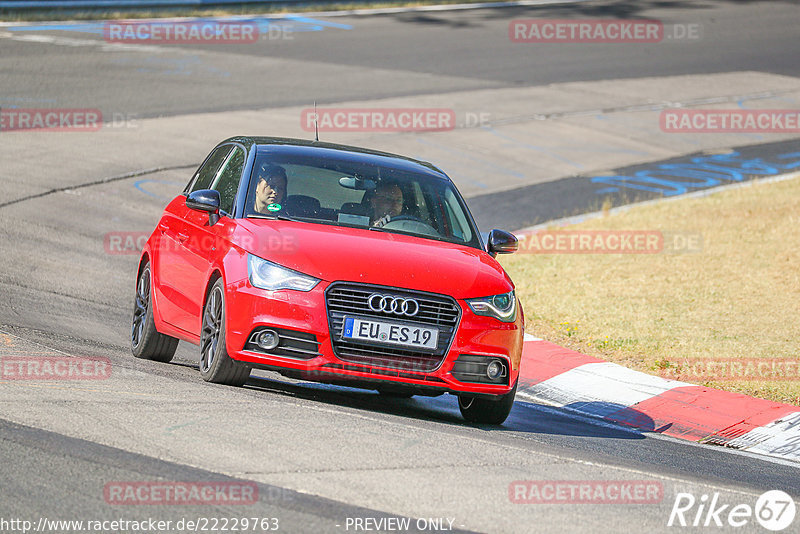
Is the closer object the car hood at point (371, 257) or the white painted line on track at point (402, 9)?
the car hood at point (371, 257)

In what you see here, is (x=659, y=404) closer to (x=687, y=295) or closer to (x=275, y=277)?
(x=275, y=277)

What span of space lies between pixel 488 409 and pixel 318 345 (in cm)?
143

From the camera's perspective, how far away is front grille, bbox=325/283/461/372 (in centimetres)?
725

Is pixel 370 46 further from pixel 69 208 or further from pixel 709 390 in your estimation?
pixel 709 390

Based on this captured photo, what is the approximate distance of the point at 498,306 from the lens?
7680mm

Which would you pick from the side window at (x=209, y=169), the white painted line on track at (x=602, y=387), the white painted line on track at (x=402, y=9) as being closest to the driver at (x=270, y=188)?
the side window at (x=209, y=169)

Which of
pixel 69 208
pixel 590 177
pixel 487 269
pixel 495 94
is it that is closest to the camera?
pixel 487 269

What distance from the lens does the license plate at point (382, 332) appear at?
7.26 meters

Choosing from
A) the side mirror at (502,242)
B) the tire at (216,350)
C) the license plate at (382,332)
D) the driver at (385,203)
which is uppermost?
the driver at (385,203)

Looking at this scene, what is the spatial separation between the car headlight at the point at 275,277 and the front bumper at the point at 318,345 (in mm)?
36

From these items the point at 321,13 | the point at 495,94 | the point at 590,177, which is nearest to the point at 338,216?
the point at 590,177

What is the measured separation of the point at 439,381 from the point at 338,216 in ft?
4.89

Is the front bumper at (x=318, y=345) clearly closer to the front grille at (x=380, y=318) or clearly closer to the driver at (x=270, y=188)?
the front grille at (x=380, y=318)

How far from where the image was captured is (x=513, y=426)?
826 centimetres
